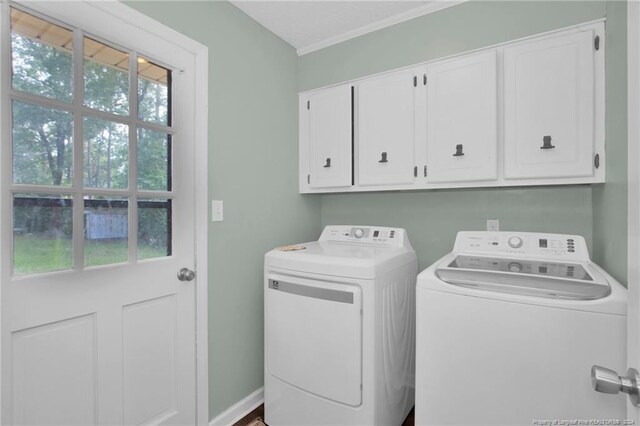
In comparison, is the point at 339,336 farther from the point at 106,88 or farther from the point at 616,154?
the point at 106,88

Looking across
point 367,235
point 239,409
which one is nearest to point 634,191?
point 367,235

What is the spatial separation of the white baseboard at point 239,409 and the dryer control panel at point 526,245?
1.55 m

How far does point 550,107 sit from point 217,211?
1.81 m

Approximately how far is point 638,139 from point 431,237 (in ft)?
5.28

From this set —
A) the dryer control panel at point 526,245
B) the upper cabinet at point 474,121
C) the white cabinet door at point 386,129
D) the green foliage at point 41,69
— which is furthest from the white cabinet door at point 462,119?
the green foliage at point 41,69

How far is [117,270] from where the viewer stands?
4.37 feet

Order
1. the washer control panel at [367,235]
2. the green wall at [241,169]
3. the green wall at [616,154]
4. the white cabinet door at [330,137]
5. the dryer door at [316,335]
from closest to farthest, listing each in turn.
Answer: the green wall at [616,154] → the dryer door at [316,335] → the green wall at [241,169] → the washer control panel at [367,235] → the white cabinet door at [330,137]

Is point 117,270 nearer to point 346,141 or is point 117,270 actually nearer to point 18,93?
point 18,93

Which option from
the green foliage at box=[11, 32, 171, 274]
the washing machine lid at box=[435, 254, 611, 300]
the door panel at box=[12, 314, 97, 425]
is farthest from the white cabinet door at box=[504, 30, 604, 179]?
the door panel at box=[12, 314, 97, 425]

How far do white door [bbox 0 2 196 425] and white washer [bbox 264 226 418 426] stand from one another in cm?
48

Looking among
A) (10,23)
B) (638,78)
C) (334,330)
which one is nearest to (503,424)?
(334,330)

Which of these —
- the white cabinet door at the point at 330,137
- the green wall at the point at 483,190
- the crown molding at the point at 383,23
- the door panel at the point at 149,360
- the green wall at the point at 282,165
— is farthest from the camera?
the white cabinet door at the point at 330,137

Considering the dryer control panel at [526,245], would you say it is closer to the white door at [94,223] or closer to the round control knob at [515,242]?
the round control knob at [515,242]

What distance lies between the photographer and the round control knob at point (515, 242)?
1606mm
